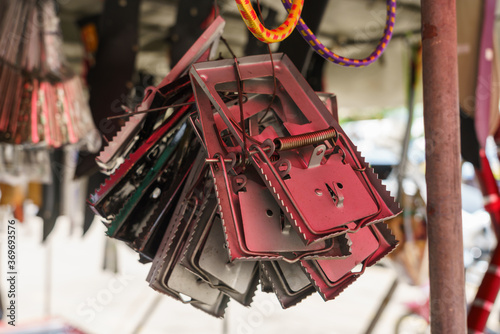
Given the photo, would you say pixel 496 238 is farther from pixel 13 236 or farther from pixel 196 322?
pixel 196 322

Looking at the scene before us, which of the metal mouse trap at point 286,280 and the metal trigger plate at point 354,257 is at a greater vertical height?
the metal trigger plate at point 354,257

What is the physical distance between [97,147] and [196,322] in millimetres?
2454

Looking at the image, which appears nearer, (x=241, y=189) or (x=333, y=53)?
(x=241, y=189)

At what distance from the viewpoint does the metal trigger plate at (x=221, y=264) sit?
0.56 m

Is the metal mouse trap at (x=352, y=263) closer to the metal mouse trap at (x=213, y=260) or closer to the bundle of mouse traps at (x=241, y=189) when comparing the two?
the bundle of mouse traps at (x=241, y=189)

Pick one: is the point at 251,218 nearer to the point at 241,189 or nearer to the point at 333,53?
the point at 241,189

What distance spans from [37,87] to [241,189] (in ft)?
2.78

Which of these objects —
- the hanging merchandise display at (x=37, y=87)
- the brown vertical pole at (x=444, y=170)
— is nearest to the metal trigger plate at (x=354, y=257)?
the brown vertical pole at (x=444, y=170)

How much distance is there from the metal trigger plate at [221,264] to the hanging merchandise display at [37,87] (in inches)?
27.8

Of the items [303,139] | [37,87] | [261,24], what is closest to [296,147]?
[303,139]

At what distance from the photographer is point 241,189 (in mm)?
503

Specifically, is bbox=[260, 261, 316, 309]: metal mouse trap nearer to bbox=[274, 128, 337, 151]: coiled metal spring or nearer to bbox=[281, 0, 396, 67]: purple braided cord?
bbox=[274, 128, 337, 151]: coiled metal spring

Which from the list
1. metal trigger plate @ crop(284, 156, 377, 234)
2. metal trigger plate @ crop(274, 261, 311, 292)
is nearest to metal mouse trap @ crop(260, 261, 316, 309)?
metal trigger plate @ crop(274, 261, 311, 292)

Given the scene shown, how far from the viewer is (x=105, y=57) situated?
1.26 m
